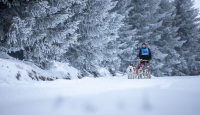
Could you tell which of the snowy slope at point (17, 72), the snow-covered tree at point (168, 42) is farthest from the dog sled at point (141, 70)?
the snow-covered tree at point (168, 42)

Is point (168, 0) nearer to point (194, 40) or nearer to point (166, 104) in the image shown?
point (194, 40)

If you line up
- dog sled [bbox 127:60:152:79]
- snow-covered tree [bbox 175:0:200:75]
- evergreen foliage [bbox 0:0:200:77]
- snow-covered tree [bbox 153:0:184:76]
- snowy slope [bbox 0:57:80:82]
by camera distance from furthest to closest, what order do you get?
snow-covered tree [bbox 175:0:200:75] → snow-covered tree [bbox 153:0:184:76] → dog sled [bbox 127:60:152:79] → evergreen foliage [bbox 0:0:200:77] → snowy slope [bbox 0:57:80:82]

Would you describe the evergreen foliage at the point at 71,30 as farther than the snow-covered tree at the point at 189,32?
No

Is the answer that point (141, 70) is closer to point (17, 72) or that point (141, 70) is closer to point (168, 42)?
point (17, 72)

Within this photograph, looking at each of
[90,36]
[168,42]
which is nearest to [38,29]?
[90,36]

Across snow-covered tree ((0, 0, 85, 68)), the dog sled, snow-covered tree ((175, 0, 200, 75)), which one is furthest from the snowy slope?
snow-covered tree ((175, 0, 200, 75))

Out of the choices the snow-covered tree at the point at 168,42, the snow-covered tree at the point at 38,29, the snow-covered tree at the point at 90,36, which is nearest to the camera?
the snow-covered tree at the point at 38,29

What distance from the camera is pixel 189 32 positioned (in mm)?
23891

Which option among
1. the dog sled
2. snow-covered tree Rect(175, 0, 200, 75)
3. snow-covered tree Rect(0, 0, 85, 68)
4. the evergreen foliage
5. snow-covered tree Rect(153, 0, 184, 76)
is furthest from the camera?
snow-covered tree Rect(175, 0, 200, 75)

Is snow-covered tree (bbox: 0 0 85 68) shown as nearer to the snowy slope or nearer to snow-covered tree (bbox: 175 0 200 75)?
the snowy slope

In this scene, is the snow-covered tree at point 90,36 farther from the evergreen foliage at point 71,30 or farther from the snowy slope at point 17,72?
the snowy slope at point 17,72

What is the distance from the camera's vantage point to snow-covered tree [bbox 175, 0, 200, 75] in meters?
23.3

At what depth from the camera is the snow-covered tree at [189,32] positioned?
2332cm

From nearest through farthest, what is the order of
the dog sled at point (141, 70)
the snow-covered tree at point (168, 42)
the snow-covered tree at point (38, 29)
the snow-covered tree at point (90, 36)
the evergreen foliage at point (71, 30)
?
the snow-covered tree at point (38, 29) < the evergreen foliage at point (71, 30) < the snow-covered tree at point (90, 36) < the dog sled at point (141, 70) < the snow-covered tree at point (168, 42)
